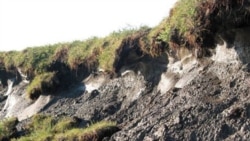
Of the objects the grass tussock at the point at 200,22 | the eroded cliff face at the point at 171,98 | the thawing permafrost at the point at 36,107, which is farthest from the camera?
the thawing permafrost at the point at 36,107

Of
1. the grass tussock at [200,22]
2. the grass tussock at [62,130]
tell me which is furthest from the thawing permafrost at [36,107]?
the grass tussock at [200,22]

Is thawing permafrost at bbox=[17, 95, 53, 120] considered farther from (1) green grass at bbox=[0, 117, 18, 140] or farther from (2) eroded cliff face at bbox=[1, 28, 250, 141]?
(1) green grass at bbox=[0, 117, 18, 140]

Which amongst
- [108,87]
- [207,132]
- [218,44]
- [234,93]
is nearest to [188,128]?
[207,132]

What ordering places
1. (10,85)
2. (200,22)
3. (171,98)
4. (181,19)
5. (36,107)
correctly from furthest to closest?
(10,85), (36,107), (181,19), (171,98), (200,22)

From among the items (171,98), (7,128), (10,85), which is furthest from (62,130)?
(10,85)

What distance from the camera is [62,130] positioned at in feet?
66.5

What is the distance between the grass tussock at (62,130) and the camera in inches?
709

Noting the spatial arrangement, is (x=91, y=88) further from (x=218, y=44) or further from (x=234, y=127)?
(x=234, y=127)

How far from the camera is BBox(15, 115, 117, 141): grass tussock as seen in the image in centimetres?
1800

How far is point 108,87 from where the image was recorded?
75.3 ft

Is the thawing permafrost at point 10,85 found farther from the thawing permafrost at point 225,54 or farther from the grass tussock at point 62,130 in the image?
the thawing permafrost at point 225,54

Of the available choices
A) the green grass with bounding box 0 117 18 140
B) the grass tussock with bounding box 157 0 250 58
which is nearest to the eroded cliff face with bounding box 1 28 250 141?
the grass tussock with bounding box 157 0 250 58

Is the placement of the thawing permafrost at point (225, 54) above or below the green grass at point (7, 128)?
above

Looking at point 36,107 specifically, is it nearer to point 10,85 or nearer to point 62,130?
point 62,130
